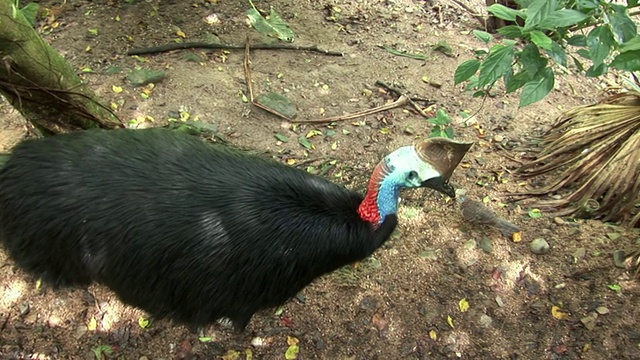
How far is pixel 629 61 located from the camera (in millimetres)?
1540

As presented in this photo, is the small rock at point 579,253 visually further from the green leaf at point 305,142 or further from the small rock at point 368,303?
the green leaf at point 305,142

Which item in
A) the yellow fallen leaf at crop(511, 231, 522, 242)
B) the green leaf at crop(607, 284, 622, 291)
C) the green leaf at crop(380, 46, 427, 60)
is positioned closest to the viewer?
the green leaf at crop(607, 284, 622, 291)

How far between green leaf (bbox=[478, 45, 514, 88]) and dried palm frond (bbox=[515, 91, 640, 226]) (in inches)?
57.6

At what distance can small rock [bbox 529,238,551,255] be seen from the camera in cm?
279

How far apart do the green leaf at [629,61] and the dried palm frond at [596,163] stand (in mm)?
1496

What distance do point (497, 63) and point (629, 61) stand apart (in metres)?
0.37

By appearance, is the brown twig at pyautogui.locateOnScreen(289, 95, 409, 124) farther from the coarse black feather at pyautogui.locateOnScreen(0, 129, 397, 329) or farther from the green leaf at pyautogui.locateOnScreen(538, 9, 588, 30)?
the green leaf at pyautogui.locateOnScreen(538, 9, 588, 30)

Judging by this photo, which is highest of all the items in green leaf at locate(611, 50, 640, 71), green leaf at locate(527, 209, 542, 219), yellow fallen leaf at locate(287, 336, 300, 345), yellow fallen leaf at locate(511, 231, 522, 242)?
green leaf at locate(611, 50, 640, 71)

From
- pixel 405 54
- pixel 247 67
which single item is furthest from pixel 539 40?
pixel 405 54

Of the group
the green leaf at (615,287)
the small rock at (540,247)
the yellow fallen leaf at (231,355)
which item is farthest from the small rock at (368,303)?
the green leaf at (615,287)

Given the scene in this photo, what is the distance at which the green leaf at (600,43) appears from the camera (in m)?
1.57

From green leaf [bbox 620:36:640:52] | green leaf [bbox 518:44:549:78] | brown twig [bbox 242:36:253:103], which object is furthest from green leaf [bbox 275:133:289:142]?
green leaf [bbox 620:36:640:52]

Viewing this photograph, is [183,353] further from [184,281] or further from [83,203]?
[83,203]

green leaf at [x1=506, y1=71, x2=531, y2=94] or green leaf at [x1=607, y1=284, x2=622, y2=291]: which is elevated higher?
green leaf at [x1=506, y1=71, x2=531, y2=94]
